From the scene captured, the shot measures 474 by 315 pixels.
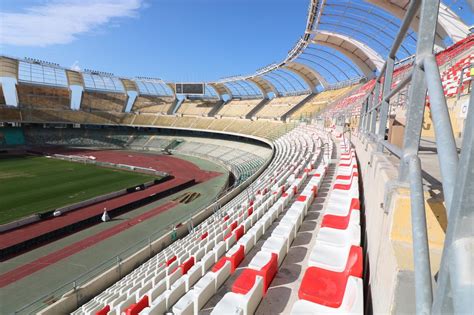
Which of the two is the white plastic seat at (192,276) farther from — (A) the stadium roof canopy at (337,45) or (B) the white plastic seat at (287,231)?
(A) the stadium roof canopy at (337,45)

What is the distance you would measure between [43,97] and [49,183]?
3517cm

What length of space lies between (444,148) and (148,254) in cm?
1339

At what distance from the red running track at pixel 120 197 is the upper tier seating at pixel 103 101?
14.5 meters

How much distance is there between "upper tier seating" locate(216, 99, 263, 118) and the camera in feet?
181

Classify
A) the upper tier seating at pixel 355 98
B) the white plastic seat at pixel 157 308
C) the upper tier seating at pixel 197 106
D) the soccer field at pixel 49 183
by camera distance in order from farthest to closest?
the upper tier seating at pixel 197 106, the upper tier seating at pixel 355 98, the soccer field at pixel 49 183, the white plastic seat at pixel 157 308

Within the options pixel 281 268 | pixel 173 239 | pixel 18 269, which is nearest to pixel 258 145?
pixel 173 239

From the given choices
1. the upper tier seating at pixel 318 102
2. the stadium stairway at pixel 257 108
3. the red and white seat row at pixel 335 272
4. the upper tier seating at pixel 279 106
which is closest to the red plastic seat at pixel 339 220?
the red and white seat row at pixel 335 272

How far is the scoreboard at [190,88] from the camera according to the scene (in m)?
60.1

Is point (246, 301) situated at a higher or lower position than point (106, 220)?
higher

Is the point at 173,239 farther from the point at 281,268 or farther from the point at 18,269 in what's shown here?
the point at 281,268

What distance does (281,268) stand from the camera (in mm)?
5871

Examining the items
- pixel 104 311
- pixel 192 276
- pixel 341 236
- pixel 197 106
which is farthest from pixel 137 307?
pixel 197 106

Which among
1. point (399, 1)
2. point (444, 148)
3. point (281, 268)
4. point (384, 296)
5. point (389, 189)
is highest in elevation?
point (399, 1)

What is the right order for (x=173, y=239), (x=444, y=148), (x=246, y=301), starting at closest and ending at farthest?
1. (x=444, y=148)
2. (x=246, y=301)
3. (x=173, y=239)
